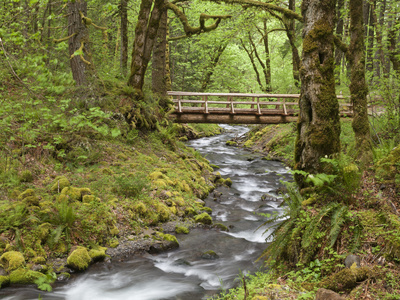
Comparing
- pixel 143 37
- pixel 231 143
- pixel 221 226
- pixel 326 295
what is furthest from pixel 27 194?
pixel 231 143

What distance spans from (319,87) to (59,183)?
586cm

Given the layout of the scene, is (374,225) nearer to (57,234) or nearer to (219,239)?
(219,239)

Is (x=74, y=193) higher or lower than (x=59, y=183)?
lower

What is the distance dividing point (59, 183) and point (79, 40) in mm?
5454

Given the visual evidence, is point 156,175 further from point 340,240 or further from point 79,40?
point 340,240

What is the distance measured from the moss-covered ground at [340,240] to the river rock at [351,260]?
15mm

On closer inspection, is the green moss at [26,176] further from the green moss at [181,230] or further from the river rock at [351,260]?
the river rock at [351,260]

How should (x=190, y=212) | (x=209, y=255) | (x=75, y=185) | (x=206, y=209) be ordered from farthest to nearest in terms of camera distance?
(x=206, y=209) < (x=190, y=212) < (x=75, y=185) < (x=209, y=255)

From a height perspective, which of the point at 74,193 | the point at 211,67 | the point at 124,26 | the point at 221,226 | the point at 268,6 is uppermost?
the point at 124,26

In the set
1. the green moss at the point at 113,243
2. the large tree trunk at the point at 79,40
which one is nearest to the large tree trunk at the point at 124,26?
the large tree trunk at the point at 79,40

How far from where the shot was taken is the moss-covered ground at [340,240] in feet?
11.4

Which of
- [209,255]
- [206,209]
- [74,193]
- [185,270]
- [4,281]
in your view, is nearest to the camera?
[4,281]

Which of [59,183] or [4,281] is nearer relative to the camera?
[4,281]

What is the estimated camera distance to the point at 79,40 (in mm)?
10352
